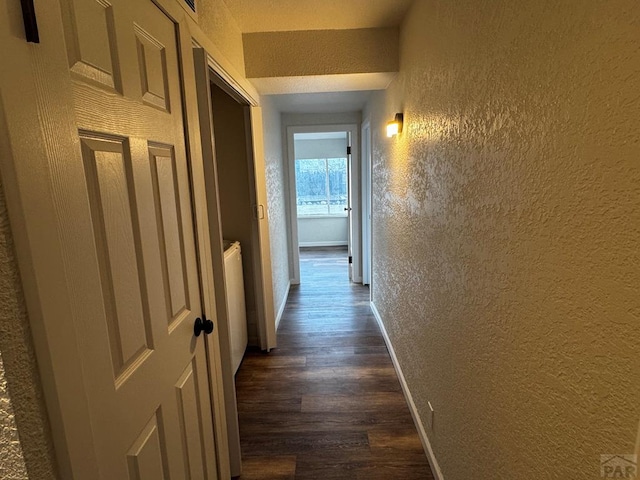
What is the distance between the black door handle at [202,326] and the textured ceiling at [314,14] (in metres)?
1.56

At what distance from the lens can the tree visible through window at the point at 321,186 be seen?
705 centimetres

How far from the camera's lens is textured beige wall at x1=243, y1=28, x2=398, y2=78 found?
83.6 inches

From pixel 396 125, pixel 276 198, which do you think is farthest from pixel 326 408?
pixel 276 198

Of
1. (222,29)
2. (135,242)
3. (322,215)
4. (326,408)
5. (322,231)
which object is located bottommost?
(326,408)

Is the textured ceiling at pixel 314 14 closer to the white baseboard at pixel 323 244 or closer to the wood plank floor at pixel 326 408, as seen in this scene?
the wood plank floor at pixel 326 408

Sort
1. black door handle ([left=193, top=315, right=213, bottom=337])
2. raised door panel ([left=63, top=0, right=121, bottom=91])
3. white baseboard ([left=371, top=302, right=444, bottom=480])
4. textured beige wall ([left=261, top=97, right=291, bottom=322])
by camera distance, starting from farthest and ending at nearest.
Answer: textured beige wall ([left=261, top=97, right=291, bottom=322]) < white baseboard ([left=371, top=302, right=444, bottom=480]) < black door handle ([left=193, top=315, right=213, bottom=337]) < raised door panel ([left=63, top=0, right=121, bottom=91])

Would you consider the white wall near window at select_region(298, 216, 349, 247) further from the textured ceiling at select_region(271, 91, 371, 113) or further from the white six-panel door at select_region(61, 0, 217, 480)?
the white six-panel door at select_region(61, 0, 217, 480)

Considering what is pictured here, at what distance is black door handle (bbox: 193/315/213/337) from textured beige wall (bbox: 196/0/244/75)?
3.92 feet

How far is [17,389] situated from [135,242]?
0.43m

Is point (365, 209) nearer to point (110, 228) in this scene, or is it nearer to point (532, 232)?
point (532, 232)

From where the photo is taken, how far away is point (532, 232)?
0.82 meters

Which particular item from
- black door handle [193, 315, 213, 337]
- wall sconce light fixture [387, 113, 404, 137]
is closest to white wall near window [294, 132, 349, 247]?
wall sconce light fixture [387, 113, 404, 137]

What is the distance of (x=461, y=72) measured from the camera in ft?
3.95

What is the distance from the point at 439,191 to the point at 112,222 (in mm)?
1225
